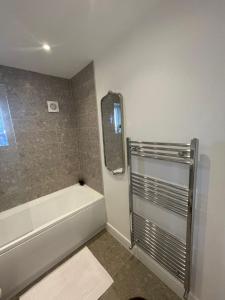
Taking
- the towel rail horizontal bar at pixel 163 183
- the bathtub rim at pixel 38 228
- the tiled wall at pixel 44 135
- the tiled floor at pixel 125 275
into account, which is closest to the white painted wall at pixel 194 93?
the towel rail horizontal bar at pixel 163 183

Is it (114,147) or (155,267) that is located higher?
(114,147)

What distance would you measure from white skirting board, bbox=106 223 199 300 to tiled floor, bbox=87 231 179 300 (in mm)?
36

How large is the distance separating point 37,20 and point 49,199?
201 cm

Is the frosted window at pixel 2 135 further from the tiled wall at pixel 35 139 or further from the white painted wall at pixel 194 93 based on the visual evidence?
the white painted wall at pixel 194 93

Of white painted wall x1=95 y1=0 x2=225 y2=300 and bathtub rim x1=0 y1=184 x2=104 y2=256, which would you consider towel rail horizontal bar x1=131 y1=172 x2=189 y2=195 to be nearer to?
white painted wall x1=95 y1=0 x2=225 y2=300

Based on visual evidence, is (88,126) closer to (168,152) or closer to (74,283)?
(168,152)

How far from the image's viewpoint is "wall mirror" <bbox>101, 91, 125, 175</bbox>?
1.44m

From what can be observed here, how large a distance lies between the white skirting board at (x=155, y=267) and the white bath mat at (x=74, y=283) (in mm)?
359

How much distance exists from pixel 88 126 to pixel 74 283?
1767 millimetres

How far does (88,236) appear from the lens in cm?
184

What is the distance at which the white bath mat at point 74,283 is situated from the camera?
1275 millimetres

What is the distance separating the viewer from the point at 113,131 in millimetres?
1568

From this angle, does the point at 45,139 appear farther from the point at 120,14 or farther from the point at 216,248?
the point at 216,248

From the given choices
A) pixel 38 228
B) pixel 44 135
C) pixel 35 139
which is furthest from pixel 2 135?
pixel 38 228
